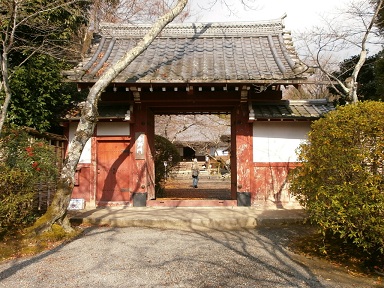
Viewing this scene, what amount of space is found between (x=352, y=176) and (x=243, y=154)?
467 centimetres

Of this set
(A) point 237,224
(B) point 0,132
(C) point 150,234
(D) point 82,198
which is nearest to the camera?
(B) point 0,132

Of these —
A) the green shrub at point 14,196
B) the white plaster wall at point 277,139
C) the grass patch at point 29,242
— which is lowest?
the grass patch at point 29,242

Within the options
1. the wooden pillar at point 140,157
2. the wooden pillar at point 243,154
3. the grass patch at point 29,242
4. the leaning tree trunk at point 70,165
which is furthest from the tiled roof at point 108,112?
the grass patch at point 29,242

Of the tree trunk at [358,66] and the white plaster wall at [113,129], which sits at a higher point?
the tree trunk at [358,66]

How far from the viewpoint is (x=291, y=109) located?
31.2 feet

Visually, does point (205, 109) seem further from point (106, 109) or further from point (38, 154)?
point (38, 154)

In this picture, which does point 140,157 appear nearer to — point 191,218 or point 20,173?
point 191,218

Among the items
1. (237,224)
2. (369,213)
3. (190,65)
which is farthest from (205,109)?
(369,213)

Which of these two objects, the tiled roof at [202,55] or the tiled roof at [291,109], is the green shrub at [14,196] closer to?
the tiled roof at [202,55]

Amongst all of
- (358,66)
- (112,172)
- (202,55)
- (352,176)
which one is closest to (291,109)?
(358,66)

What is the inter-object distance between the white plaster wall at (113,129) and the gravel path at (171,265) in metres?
3.78

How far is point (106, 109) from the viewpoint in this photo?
9586 mm

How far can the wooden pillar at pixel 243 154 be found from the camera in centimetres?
936

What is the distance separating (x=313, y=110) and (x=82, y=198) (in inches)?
283
